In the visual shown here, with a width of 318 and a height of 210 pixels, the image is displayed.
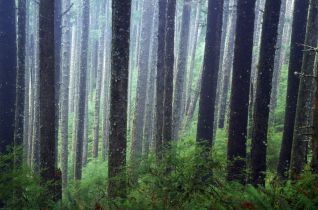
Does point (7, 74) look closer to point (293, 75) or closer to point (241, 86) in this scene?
point (241, 86)

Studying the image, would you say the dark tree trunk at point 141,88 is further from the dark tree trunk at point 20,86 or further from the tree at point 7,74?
the tree at point 7,74

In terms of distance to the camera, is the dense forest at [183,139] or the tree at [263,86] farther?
the tree at [263,86]

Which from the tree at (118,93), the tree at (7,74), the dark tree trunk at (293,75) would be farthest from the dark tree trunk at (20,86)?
the dark tree trunk at (293,75)

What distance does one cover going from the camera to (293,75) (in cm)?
1044

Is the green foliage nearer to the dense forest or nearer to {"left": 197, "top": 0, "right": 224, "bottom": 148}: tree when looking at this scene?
the dense forest

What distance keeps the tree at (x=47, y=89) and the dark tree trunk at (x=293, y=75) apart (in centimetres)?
597

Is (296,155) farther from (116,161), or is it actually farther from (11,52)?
(11,52)

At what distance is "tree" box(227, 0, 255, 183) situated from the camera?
8555 millimetres

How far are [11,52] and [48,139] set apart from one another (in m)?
3.17

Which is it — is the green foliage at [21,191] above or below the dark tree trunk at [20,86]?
below

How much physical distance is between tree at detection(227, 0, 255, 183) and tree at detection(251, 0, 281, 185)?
0.39m

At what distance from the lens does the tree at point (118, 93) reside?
7430mm

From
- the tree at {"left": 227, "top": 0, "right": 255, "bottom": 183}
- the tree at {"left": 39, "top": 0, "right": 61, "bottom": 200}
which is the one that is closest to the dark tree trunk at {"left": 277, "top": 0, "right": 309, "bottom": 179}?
the tree at {"left": 227, "top": 0, "right": 255, "bottom": 183}

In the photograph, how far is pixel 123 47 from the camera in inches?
295
